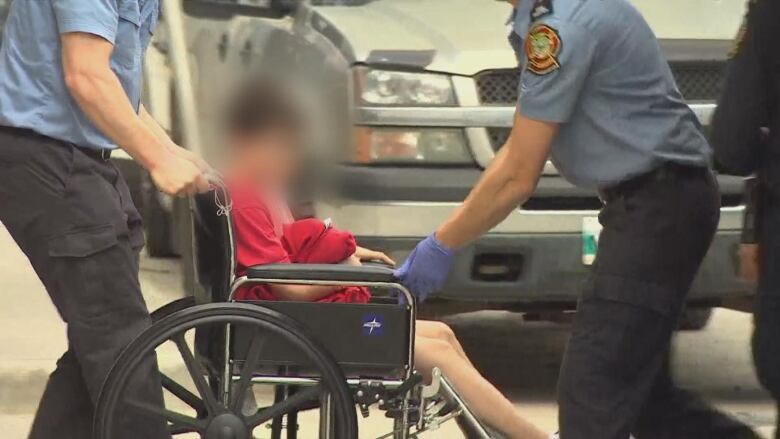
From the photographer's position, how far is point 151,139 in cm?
350

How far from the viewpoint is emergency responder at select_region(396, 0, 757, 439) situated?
328 cm

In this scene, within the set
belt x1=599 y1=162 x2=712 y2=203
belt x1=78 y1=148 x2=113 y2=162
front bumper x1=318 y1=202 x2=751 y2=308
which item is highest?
belt x1=599 y1=162 x2=712 y2=203

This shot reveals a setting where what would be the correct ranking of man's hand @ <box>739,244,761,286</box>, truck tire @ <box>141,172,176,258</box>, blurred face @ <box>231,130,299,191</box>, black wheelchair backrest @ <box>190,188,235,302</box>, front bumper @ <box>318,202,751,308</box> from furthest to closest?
truck tire @ <box>141,172,176,258</box>, front bumper @ <box>318,202,751,308</box>, blurred face @ <box>231,130,299,191</box>, black wheelchair backrest @ <box>190,188,235,302</box>, man's hand @ <box>739,244,761,286</box>

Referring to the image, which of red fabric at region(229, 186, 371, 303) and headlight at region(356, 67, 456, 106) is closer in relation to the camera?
red fabric at region(229, 186, 371, 303)

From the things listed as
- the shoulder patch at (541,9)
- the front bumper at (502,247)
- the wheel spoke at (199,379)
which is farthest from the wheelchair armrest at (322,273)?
the front bumper at (502,247)

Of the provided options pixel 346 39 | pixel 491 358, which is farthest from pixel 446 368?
pixel 491 358

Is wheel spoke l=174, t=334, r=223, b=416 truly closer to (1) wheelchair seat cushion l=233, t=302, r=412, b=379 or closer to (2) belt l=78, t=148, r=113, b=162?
(1) wheelchair seat cushion l=233, t=302, r=412, b=379

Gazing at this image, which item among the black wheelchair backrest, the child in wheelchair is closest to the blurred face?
the child in wheelchair

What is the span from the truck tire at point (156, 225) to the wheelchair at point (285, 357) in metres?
3.34

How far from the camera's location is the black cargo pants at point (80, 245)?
141 inches

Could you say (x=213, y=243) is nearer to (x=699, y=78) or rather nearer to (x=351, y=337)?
(x=351, y=337)

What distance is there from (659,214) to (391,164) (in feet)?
6.82

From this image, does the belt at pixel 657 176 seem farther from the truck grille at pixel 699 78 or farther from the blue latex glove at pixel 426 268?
the truck grille at pixel 699 78

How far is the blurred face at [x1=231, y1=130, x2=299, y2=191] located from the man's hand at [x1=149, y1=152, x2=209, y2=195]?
0.41 m
